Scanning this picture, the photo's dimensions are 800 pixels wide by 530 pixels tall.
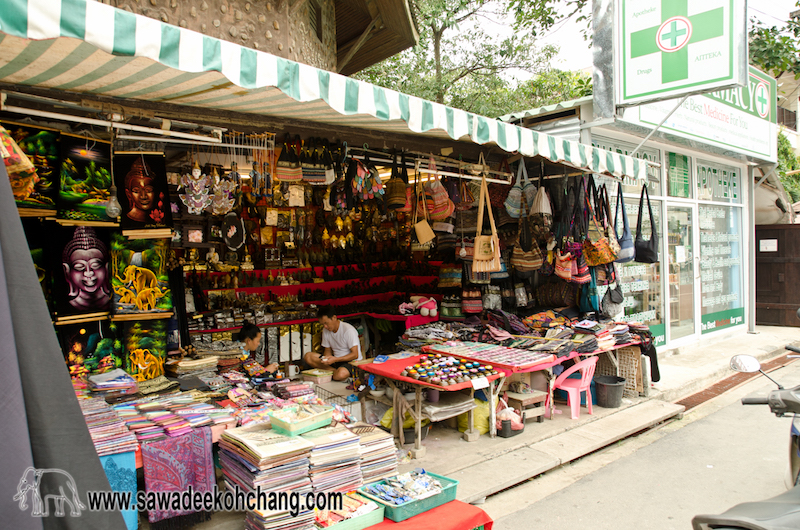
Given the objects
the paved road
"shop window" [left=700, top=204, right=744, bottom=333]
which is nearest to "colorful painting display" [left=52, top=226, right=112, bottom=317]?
the paved road

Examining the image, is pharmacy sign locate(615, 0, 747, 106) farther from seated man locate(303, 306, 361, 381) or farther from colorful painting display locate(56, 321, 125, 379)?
colorful painting display locate(56, 321, 125, 379)

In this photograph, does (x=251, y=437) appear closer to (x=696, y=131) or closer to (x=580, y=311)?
(x=580, y=311)

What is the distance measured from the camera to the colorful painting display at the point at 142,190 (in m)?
4.16

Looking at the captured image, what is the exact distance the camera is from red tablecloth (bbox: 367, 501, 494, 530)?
2.75m

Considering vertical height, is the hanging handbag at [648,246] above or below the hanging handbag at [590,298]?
above

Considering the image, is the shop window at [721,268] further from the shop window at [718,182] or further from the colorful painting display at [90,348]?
the colorful painting display at [90,348]

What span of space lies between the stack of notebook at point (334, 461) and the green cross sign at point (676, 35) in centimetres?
588

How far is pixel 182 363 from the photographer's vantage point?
15.3ft

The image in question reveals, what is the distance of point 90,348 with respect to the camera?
13.7 ft

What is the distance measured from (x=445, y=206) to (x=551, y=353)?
210 cm

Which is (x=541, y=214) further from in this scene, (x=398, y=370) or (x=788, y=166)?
(x=788, y=166)

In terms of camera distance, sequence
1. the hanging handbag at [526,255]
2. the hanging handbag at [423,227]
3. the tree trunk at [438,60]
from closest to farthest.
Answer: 1. the hanging handbag at [423,227]
2. the hanging handbag at [526,255]
3. the tree trunk at [438,60]

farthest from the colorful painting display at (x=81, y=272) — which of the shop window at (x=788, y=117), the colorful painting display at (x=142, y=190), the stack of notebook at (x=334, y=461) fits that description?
the shop window at (x=788, y=117)

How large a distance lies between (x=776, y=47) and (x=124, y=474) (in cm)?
1475
